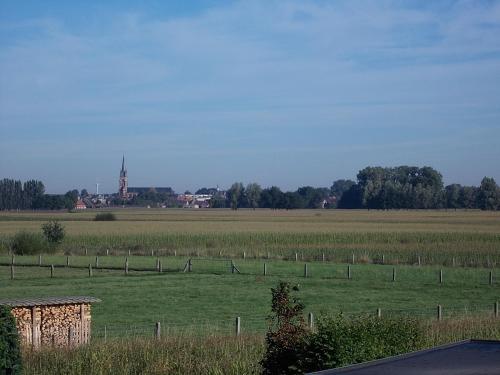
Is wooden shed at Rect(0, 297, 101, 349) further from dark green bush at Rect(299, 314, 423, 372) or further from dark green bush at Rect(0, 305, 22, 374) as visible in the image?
dark green bush at Rect(299, 314, 423, 372)

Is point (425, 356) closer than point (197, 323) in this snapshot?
Yes

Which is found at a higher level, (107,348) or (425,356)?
(425,356)

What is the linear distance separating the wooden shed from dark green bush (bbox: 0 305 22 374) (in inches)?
258

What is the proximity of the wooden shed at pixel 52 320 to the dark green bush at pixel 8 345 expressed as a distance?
6.55m

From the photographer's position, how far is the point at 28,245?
63844 millimetres

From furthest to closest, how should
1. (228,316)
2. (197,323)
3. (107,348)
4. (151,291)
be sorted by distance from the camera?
1. (151,291)
2. (228,316)
3. (197,323)
4. (107,348)

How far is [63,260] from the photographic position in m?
57.6

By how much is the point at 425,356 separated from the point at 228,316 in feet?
63.7

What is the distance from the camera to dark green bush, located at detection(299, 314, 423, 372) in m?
12.1

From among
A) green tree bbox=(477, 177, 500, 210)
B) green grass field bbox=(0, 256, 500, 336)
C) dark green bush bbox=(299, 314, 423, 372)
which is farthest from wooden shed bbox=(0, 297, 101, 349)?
green tree bbox=(477, 177, 500, 210)

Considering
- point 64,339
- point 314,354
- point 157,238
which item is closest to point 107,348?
point 64,339

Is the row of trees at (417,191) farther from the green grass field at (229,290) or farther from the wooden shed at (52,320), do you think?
the wooden shed at (52,320)

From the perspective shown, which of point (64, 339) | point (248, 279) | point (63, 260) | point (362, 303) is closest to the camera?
point (64, 339)

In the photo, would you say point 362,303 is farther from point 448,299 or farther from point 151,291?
point 151,291
